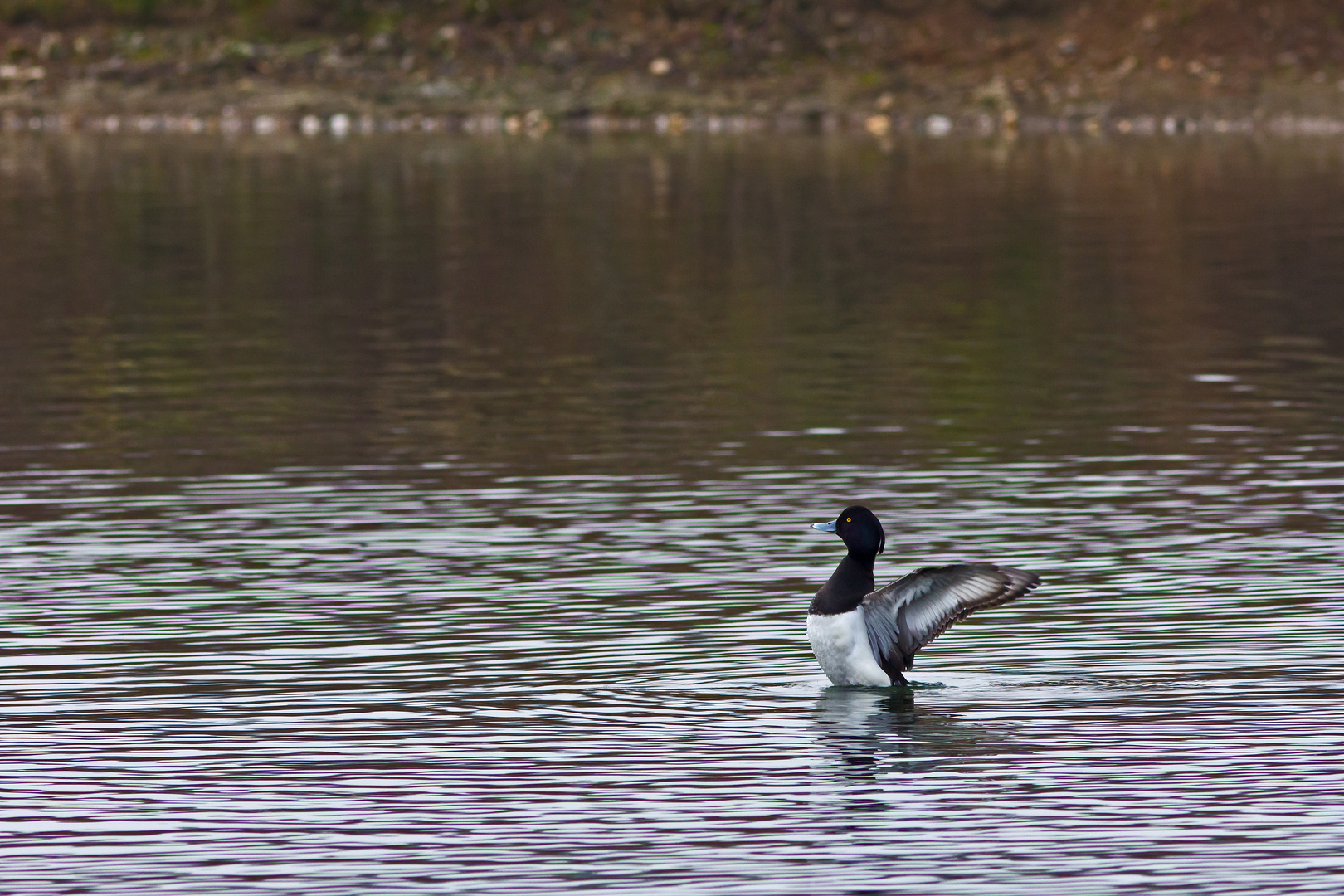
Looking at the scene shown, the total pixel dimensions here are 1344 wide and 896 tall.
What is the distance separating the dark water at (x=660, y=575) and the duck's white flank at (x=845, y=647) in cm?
17

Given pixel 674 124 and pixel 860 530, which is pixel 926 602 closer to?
pixel 860 530

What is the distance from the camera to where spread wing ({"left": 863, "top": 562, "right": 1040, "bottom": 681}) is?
12328 millimetres

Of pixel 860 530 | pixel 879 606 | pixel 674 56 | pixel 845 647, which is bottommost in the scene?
pixel 845 647

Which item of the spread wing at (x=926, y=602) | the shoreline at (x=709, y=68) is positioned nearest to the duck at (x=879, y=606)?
the spread wing at (x=926, y=602)

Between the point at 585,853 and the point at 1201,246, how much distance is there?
34786 millimetres

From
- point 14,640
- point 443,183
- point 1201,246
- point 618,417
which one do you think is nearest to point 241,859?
point 14,640

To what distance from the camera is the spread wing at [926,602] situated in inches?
485

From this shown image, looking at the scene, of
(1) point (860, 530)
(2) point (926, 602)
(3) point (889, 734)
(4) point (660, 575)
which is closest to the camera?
(3) point (889, 734)

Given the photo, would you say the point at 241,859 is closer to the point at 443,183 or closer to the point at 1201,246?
the point at 1201,246

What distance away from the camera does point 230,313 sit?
3619 cm

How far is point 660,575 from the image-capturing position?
16.3 m

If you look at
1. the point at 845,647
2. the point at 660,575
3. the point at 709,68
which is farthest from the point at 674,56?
the point at 845,647

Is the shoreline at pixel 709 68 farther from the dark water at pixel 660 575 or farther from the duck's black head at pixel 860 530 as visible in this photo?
the duck's black head at pixel 860 530

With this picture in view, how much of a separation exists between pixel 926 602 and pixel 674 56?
281 feet
